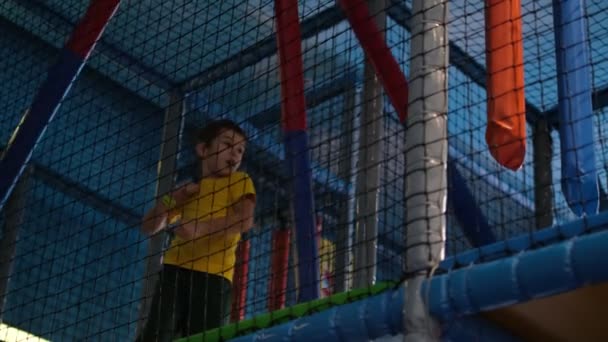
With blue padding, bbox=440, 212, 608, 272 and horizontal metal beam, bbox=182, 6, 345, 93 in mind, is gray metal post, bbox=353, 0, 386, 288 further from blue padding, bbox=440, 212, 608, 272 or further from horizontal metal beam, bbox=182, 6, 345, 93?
blue padding, bbox=440, 212, 608, 272

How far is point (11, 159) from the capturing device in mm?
3176

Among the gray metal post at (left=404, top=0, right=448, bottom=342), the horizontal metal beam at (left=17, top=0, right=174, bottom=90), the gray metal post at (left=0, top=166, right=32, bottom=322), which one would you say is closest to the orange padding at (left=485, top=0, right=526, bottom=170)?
the gray metal post at (left=404, top=0, right=448, bottom=342)

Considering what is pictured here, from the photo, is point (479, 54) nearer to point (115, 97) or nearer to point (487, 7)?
point (115, 97)

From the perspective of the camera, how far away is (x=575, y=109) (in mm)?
2521

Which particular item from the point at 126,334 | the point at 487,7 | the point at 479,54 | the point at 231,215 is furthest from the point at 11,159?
the point at 126,334

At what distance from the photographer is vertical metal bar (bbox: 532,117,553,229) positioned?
4.48m

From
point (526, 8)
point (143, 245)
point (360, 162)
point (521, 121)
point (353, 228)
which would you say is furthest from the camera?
point (143, 245)

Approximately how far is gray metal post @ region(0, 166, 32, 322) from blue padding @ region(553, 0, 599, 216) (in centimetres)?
184

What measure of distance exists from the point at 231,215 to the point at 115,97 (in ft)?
9.54

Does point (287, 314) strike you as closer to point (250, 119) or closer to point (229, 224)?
point (229, 224)

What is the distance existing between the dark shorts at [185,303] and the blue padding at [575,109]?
3.24 feet

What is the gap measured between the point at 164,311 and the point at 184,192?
336 mm

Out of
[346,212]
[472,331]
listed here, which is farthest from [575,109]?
[346,212]

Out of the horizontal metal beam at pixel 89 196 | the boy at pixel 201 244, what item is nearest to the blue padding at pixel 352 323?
the boy at pixel 201 244
